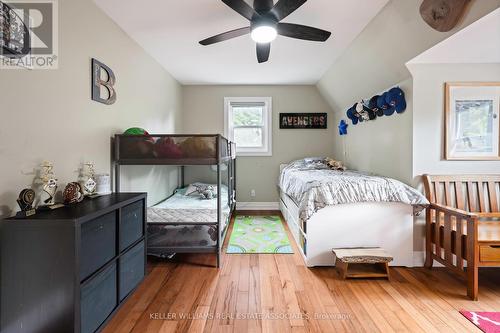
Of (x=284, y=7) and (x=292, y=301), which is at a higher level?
(x=284, y=7)

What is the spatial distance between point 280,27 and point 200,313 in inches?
89.0

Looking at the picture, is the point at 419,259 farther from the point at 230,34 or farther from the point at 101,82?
the point at 101,82

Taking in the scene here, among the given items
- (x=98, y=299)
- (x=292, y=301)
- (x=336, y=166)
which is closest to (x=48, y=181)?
(x=98, y=299)

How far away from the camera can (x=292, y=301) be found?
1800 mm

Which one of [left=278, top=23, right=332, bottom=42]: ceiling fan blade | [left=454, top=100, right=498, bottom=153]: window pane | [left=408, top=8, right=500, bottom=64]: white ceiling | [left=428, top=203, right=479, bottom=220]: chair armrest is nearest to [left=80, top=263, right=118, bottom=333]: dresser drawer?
[left=278, top=23, right=332, bottom=42]: ceiling fan blade

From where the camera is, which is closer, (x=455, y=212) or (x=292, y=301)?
(x=292, y=301)

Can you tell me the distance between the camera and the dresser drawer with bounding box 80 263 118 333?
4.17ft

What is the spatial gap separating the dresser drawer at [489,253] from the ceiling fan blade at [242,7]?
245 centimetres

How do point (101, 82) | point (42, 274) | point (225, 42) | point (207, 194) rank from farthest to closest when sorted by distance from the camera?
point (207, 194)
point (225, 42)
point (101, 82)
point (42, 274)

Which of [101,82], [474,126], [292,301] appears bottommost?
[292,301]

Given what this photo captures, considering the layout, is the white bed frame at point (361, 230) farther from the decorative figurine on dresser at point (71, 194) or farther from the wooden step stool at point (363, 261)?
the decorative figurine on dresser at point (71, 194)

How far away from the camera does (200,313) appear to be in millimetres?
1669

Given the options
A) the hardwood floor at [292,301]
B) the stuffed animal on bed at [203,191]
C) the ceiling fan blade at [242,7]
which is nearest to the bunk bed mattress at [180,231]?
the hardwood floor at [292,301]

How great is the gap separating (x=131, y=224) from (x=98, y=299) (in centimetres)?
54
